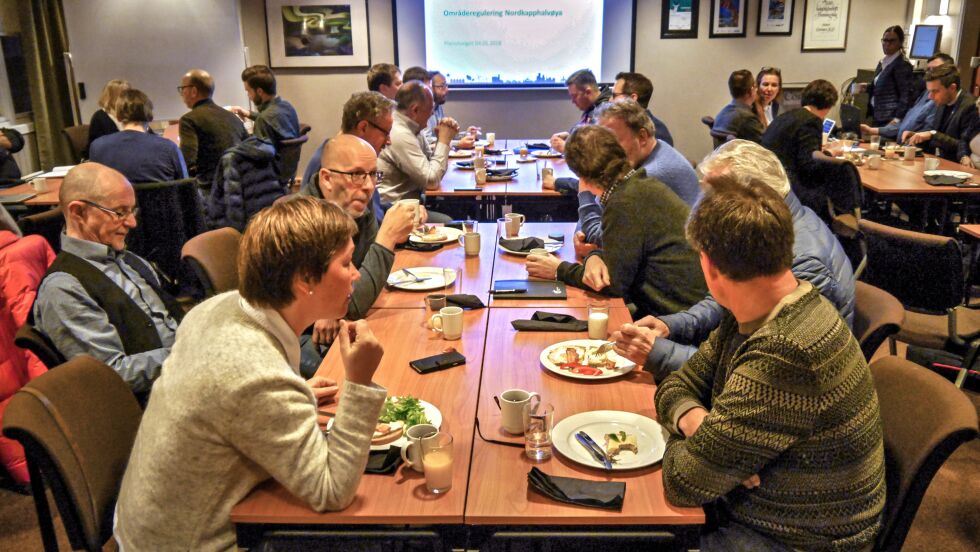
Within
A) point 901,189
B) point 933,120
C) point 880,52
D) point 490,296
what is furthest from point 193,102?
point 880,52

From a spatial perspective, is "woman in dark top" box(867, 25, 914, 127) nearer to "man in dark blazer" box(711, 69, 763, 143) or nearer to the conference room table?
"man in dark blazer" box(711, 69, 763, 143)

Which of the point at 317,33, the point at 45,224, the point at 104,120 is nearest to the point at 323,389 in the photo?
the point at 45,224

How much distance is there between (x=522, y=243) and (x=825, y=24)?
6.65 metres

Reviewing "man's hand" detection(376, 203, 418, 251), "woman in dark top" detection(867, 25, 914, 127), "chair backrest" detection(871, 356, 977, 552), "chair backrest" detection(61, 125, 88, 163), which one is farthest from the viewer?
"woman in dark top" detection(867, 25, 914, 127)

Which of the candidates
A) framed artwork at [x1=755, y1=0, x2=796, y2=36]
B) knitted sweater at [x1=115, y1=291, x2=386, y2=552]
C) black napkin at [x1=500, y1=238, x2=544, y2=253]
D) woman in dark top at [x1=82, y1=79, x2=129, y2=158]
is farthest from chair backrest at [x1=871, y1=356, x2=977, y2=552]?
framed artwork at [x1=755, y1=0, x2=796, y2=36]

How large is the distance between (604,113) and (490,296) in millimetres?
1479

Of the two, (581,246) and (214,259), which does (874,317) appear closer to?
(581,246)

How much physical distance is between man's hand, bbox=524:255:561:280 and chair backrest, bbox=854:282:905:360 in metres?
1.05

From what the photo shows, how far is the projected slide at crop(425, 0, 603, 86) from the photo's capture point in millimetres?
8422

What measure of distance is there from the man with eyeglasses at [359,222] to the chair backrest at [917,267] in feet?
6.57

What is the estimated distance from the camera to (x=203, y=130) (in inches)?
226

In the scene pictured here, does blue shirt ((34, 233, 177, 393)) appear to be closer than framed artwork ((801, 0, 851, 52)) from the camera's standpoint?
Yes

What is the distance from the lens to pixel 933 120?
21.5 ft

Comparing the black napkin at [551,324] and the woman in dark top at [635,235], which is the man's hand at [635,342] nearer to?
the black napkin at [551,324]
